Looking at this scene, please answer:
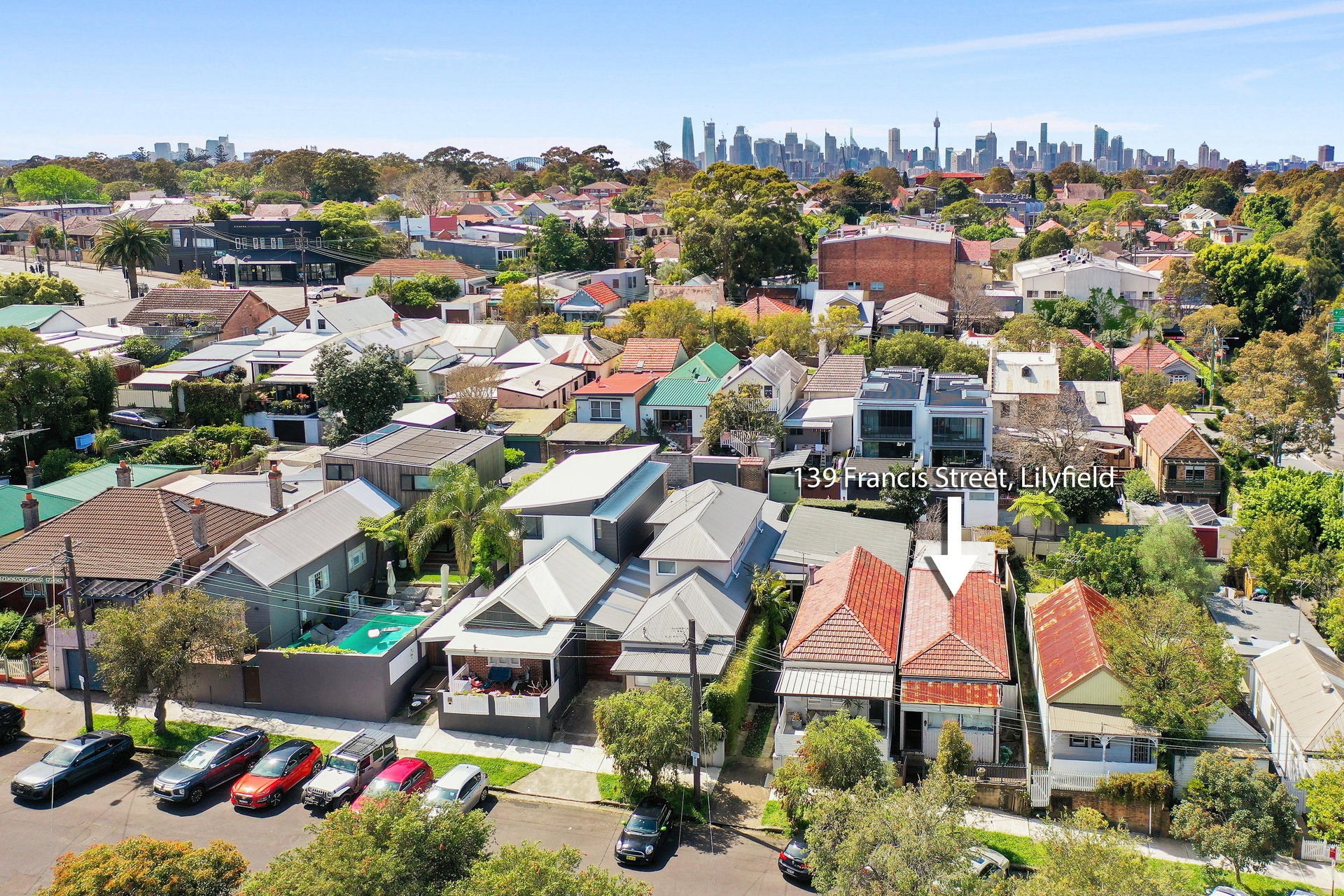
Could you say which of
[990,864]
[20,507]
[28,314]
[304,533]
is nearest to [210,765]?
[304,533]

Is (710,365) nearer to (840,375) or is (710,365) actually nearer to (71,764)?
(840,375)

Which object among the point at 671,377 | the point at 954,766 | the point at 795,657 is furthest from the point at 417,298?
the point at 954,766

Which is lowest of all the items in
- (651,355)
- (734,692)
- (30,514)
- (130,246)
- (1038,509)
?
(734,692)

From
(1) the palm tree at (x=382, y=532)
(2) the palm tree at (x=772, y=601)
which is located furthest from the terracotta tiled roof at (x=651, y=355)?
(2) the palm tree at (x=772, y=601)

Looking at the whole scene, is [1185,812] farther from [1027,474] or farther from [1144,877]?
[1027,474]

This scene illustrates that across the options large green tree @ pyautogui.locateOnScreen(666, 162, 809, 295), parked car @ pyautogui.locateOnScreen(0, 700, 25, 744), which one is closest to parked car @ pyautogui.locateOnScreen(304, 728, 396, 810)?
parked car @ pyautogui.locateOnScreen(0, 700, 25, 744)

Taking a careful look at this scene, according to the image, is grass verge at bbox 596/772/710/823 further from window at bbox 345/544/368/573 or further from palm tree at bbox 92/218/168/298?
palm tree at bbox 92/218/168/298
